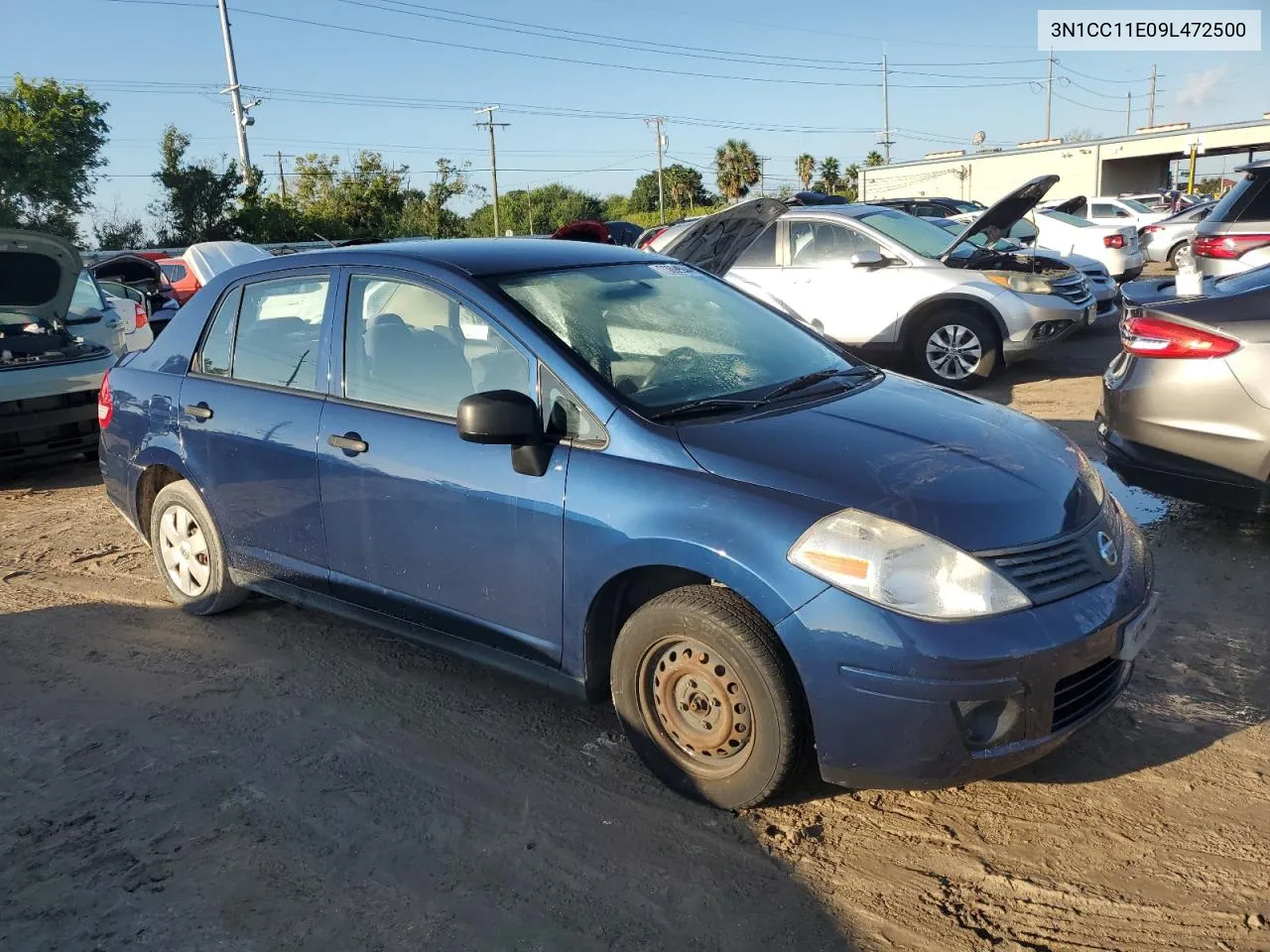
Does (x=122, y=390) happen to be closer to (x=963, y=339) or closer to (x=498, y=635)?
(x=498, y=635)

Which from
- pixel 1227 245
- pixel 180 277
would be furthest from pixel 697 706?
pixel 180 277

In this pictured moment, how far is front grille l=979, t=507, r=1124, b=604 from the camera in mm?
2797

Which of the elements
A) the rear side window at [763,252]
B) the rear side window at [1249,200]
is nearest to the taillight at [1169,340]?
the rear side window at [763,252]

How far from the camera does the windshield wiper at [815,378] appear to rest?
11.9 ft

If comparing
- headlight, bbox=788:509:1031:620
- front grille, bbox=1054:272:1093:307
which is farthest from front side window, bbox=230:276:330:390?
front grille, bbox=1054:272:1093:307

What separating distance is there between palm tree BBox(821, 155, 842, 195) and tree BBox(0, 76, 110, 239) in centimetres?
4396

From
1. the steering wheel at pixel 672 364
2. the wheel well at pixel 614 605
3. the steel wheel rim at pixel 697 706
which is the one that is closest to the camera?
the steel wheel rim at pixel 697 706

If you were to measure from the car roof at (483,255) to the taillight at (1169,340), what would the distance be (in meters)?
2.50

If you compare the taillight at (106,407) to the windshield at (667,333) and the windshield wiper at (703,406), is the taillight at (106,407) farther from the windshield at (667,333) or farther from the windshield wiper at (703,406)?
the windshield wiper at (703,406)

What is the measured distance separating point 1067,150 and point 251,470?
167 feet

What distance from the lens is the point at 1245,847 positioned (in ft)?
9.35

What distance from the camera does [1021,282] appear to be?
9.34 meters

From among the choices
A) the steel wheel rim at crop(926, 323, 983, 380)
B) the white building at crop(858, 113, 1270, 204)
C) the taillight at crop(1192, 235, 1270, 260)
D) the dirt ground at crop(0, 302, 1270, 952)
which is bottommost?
the dirt ground at crop(0, 302, 1270, 952)

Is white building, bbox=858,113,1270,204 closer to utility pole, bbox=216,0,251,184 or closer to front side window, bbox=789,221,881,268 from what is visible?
utility pole, bbox=216,0,251,184
